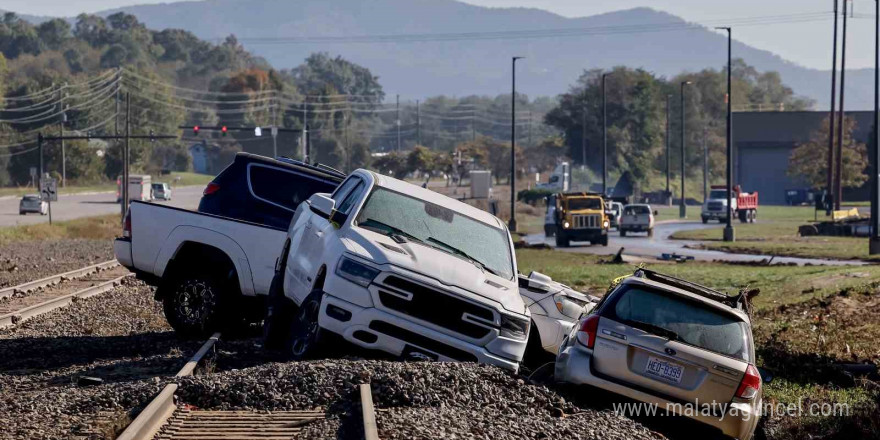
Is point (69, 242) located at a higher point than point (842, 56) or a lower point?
lower

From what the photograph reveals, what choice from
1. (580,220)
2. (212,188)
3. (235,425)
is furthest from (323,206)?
(580,220)

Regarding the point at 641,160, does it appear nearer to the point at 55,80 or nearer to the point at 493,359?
the point at 55,80

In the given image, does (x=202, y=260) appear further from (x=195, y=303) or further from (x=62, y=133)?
(x=62, y=133)

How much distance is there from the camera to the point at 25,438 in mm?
8797

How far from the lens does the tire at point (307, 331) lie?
1191cm

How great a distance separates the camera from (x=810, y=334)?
728 inches

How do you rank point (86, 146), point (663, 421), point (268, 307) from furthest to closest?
point (86, 146)
point (268, 307)
point (663, 421)

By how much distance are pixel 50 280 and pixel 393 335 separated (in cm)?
1698

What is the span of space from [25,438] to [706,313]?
5.79 m

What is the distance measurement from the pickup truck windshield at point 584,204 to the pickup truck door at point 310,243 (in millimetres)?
40796

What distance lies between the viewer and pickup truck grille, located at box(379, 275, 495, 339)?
11.5 m

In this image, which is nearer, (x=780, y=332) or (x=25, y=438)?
(x=25, y=438)

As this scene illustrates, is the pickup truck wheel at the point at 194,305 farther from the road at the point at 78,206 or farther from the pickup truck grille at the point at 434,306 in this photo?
the road at the point at 78,206

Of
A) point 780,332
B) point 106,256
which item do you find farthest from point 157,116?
point 780,332
